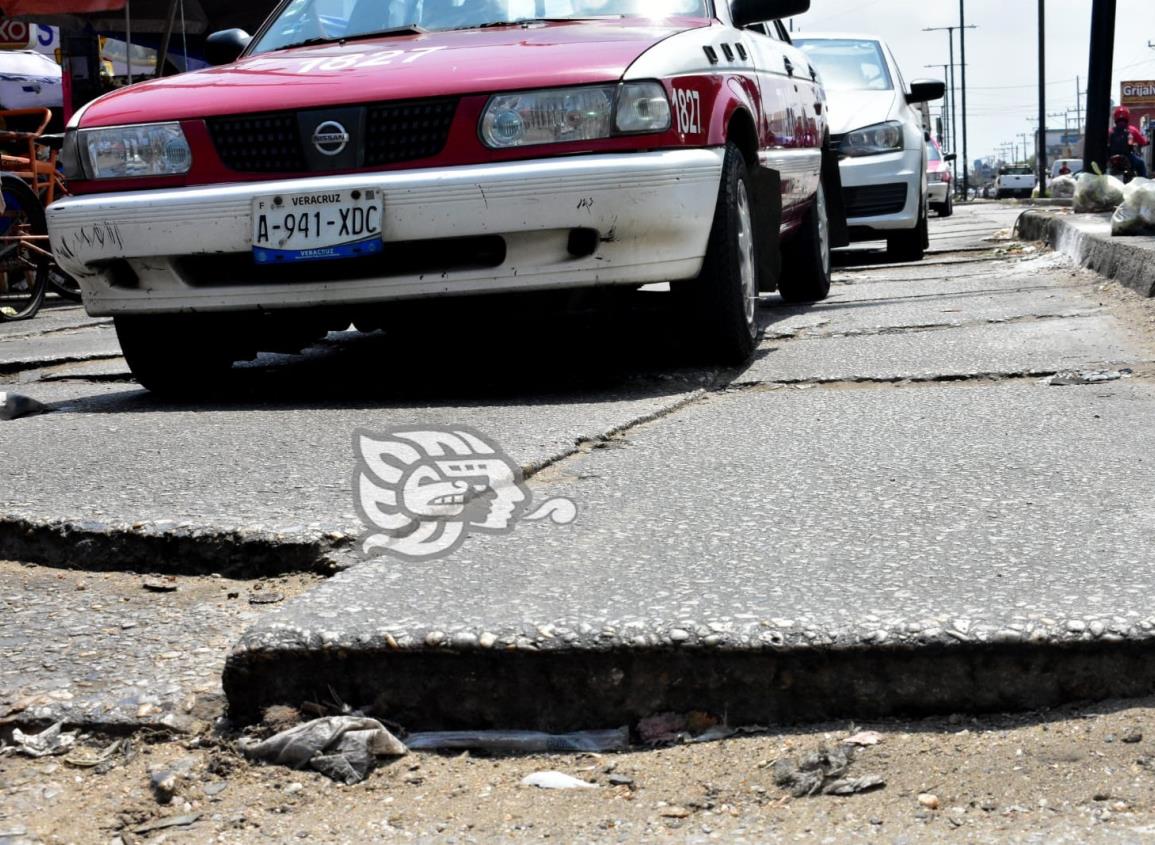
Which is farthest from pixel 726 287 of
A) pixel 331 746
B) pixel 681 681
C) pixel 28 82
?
pixel 28 82

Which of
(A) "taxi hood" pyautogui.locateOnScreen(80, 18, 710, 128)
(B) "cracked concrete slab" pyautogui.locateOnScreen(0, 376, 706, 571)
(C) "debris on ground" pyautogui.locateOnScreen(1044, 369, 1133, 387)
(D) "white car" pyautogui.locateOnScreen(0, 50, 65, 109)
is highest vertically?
(A) "taxi hood" pyautogui.locateOnScreen(80, 18, 710, 128)

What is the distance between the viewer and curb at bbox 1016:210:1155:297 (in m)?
5.73

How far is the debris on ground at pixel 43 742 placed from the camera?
1.71m

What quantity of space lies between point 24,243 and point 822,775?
7.15 metres

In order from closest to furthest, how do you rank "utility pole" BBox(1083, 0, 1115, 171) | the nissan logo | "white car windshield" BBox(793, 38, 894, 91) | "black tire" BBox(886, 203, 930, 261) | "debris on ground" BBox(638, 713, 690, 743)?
"debris on ground" BBox(638, 713, 690, 743) → the nissan logo → "black tire" BBox(886, 203, 930, 261) → "white car windshield" BBox(793, 38, 894, 91) → "utility pole" BBox(1083, 0, 1115, 171)

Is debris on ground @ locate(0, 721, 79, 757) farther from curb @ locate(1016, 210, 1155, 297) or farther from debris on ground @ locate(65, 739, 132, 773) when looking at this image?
curb @ locate(1016, 210, 1155, 297)

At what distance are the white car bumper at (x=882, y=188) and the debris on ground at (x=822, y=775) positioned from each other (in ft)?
24.8

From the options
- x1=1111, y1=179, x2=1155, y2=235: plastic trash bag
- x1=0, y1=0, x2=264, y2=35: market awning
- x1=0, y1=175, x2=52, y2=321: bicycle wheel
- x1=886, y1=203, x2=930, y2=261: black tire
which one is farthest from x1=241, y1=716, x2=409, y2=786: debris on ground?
x1=886, y1=203, x2=930, y2=261: black tire

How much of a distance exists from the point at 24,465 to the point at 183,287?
1.02 metres

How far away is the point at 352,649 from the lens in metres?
1.75

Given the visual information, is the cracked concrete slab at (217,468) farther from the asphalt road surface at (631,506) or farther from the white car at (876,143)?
the white car at (876,143)

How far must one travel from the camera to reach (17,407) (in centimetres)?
395

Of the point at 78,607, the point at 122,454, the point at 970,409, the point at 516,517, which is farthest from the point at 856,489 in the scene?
the point at 122,454

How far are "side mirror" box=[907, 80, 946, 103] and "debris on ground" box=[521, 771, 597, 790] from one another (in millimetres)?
8883
